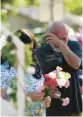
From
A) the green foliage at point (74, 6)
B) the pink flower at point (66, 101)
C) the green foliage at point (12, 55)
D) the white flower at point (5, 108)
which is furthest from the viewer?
the green foliage at point (74, 6)

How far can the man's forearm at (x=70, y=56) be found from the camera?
388cm

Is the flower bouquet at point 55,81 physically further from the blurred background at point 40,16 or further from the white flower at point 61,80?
the blurred background at point 40,16

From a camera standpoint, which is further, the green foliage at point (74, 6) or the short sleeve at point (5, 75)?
the green foliage at point (74, 6)

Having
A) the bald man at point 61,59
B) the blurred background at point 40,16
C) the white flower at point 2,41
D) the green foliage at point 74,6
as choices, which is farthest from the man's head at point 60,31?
the green foliage at point 74,6

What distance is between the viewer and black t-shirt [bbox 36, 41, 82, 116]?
3928 mm

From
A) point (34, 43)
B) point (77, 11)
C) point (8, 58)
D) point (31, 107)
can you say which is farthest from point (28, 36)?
point (77, 11)

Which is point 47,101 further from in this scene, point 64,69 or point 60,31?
point 60,31

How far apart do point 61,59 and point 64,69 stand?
0.32 feet

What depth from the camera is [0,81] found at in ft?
13.0

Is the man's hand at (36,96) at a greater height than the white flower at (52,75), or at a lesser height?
lesser

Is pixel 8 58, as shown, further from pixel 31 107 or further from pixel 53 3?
pixel 53 3

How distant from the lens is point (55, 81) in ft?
13.0

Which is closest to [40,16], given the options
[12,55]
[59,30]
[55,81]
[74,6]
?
[59,30]

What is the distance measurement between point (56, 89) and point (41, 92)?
129 mm
